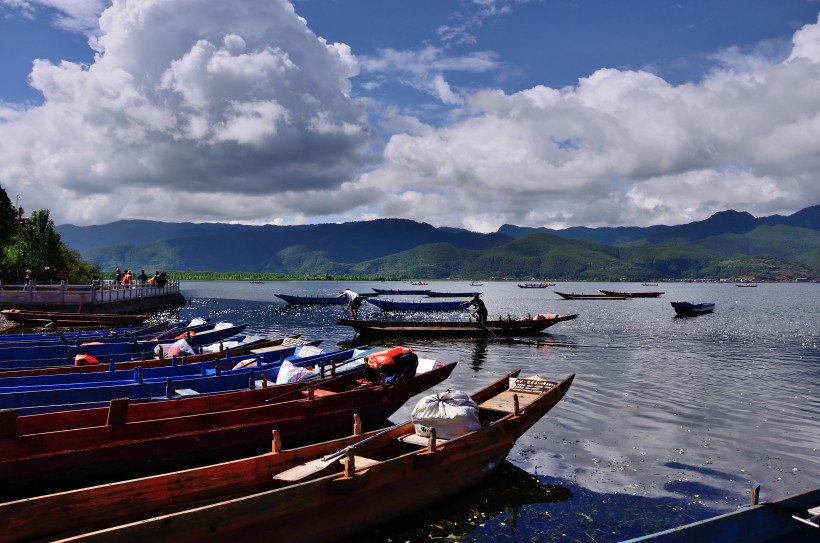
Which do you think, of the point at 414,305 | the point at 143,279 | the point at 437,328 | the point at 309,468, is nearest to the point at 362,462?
the point at 309,468

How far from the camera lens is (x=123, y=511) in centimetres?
780

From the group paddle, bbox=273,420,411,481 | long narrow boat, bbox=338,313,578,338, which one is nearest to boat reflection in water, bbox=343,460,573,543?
paddle, bbox=273,420,411,481

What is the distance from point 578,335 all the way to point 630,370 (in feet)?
58.9

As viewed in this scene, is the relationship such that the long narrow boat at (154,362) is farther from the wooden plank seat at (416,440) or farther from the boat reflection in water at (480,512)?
the boat reflection in water at (480,512)

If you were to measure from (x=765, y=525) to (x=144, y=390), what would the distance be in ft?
45.6

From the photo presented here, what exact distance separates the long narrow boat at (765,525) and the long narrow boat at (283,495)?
4.47 metres

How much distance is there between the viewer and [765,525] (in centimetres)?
795

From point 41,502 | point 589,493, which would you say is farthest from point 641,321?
point 41,502

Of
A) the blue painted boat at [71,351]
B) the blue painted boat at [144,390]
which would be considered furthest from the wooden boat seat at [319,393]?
the blue painted boat at [71,351]

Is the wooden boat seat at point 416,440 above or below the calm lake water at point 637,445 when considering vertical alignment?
above

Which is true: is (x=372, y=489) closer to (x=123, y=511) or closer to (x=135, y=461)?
(x=123, y=511)

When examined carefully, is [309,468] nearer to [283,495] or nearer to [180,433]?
[283,495]

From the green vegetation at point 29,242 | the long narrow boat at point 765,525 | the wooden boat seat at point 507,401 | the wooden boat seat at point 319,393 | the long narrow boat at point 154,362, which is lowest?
the long narrow boat at point 765,525

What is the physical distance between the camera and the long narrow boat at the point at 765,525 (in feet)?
24.2
